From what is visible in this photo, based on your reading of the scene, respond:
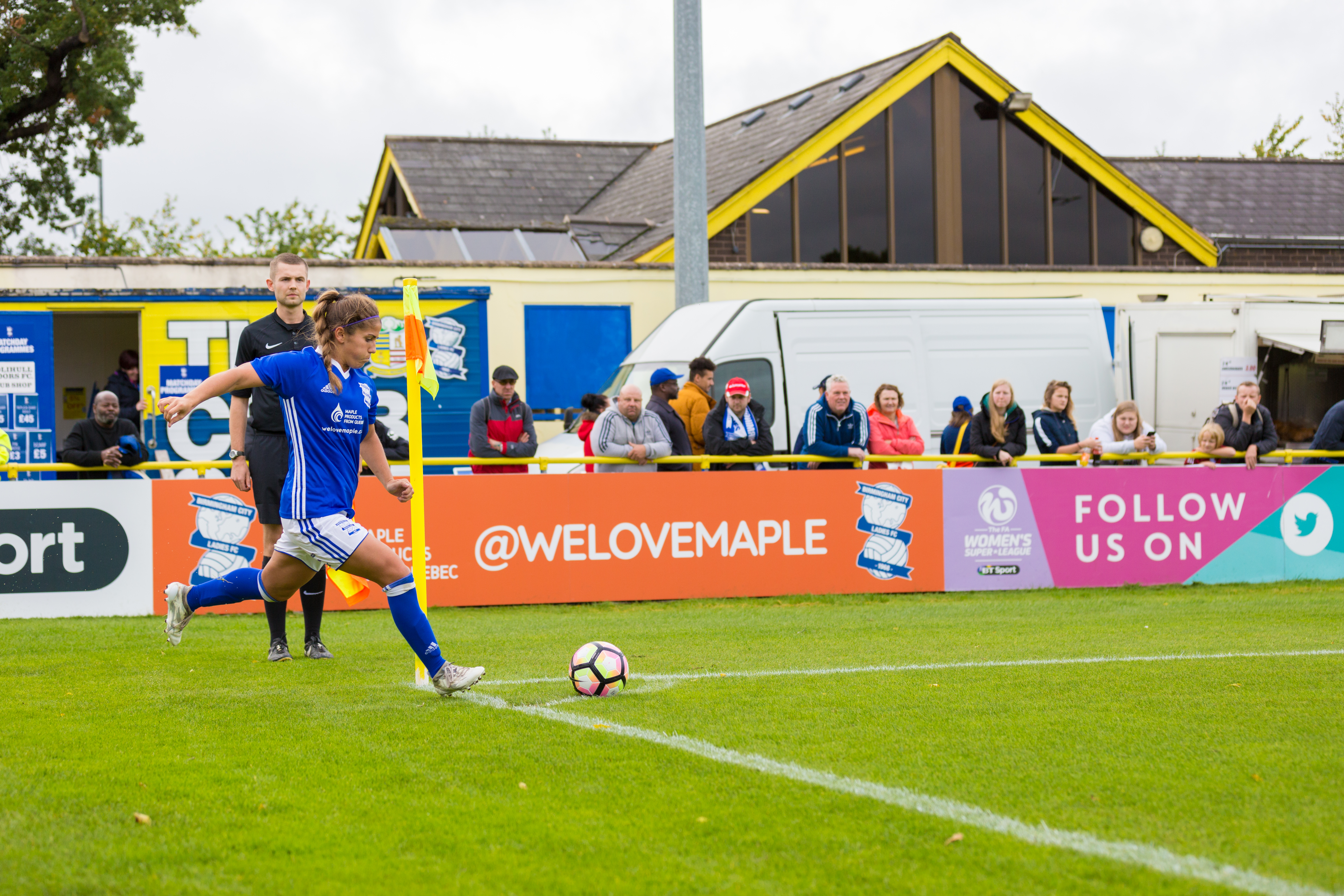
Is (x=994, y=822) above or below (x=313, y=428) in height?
below

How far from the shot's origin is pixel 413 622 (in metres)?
6.23

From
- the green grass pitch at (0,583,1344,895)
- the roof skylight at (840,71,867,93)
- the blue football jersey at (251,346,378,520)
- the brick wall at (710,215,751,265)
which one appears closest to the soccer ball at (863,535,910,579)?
the green grass pitch at (0,583,1344,895)

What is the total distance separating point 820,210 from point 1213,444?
11.2 metres

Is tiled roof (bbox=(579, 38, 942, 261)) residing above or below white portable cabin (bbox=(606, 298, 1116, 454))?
above

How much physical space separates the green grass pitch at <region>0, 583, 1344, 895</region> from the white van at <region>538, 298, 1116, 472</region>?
675 centimetres

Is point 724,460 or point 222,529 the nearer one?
point 222,529

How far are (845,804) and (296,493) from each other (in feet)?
10.7

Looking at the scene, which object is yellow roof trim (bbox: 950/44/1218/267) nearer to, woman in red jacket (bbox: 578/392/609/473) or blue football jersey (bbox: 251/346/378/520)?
woman in red jacket (bbox: 578/392/609/473)

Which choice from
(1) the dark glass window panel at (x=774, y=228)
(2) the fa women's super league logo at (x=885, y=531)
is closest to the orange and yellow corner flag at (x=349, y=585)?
(2) the fa women's super league logo at (x=885, y=531)

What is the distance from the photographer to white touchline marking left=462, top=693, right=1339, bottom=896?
338 centimetres

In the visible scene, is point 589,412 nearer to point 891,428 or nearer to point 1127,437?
point 891,428

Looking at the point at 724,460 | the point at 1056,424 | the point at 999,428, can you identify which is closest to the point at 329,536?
the point at 724,460

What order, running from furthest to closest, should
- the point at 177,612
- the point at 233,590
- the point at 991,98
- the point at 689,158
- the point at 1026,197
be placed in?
the point at 1026,197 < the point at 991,98 < the point at 689,158 < the point at 177,612 < the point at 233,590

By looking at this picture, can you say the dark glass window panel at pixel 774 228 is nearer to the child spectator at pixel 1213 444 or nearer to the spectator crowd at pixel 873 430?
the spectator crowd at pixel 873 430
